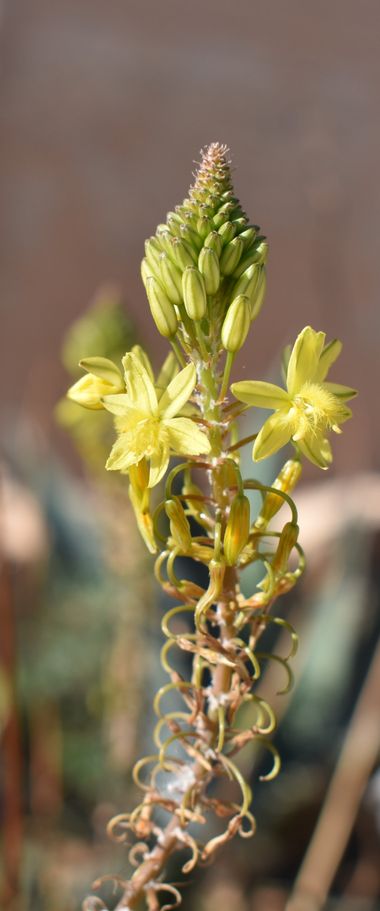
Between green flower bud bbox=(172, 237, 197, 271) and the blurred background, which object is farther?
the blurred background

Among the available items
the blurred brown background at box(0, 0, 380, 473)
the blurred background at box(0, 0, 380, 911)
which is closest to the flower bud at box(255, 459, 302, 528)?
the blurred background at box(0, 0, 380, 911)

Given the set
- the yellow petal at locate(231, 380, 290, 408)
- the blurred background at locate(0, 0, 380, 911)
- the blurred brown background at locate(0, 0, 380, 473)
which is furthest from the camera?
the blurred brown background at locate(0, 0, 380, 473)

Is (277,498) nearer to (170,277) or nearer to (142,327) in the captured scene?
(170,277)

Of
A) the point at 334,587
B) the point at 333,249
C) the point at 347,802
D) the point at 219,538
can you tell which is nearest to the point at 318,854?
the point at 347,802

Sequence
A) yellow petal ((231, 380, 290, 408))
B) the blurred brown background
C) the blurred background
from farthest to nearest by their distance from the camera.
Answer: the blurred brown background < the blurred background < yellow petal ((231, 380, 290, 408))

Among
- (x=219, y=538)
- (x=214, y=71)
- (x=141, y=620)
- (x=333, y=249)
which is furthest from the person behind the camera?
(x=214, y=71)

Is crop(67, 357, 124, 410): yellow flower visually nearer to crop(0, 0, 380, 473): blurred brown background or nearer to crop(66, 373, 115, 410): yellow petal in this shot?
crop(66, 373, 115, 410): yellow petal

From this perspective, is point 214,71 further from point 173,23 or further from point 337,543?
point 337,543

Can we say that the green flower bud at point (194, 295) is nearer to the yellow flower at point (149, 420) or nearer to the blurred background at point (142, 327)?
the yellow flower at point (149, 420)
